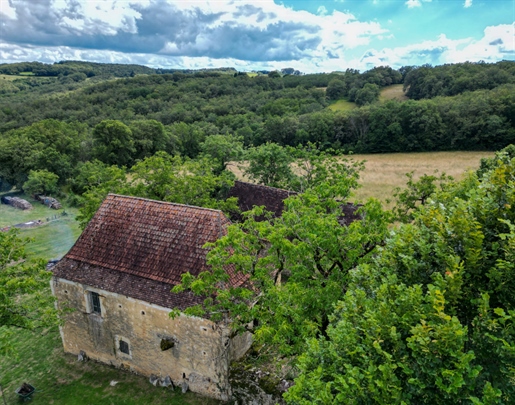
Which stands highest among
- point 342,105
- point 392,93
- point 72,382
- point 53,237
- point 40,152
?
point 392,93

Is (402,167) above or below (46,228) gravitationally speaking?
above

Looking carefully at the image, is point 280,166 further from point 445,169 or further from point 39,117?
point 39,117

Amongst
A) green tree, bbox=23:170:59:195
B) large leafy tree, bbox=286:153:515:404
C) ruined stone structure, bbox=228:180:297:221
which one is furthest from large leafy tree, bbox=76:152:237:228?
green tree, bbox=23:170:59:195

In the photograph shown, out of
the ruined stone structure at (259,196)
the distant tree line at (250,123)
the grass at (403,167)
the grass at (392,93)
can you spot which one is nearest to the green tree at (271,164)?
the distant tree line at (250,123)

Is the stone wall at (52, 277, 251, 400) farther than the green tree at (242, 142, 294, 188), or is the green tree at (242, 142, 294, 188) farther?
the green tree at (242, 142, 294, 188)

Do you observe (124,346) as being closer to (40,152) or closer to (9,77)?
(40,152)

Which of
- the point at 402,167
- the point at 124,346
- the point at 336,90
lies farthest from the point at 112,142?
the point at 336,90

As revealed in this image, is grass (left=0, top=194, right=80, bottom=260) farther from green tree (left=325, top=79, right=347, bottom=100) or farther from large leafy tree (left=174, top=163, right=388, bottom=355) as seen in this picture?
green tree (left=325, top=79, right=347, bottom=100)

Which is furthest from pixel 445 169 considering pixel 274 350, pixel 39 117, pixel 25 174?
pixel 39 117
